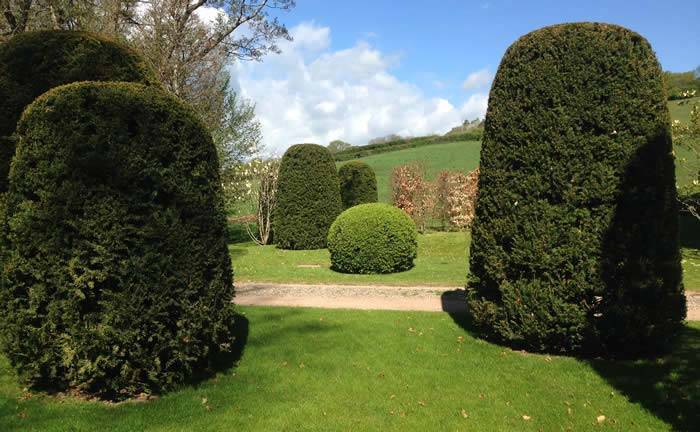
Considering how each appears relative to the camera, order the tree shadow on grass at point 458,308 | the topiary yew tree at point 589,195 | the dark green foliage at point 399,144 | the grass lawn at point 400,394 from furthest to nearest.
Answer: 1. the dark green foliage at point 399,144
2. the tree shadow on grass at point 458,308
3. the topiary yew tree at point 589,195
4. the grass lawn at point 400,394

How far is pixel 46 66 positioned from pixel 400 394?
5436 mm

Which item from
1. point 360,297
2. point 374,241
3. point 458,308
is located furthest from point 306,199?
point 458,308

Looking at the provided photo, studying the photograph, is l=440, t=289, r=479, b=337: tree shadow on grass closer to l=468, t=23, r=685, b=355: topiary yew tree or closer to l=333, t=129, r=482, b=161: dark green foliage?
l=468, t=23, r=685, b=355: topiary yew tree

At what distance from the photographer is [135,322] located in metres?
4.34

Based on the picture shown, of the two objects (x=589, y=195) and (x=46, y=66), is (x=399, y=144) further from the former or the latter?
(x=46, y=66)

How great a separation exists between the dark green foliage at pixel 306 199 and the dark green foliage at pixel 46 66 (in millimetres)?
12464

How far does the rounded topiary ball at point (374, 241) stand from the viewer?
11.9 meters

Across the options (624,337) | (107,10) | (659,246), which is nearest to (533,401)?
(624,337)

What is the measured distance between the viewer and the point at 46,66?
563cm

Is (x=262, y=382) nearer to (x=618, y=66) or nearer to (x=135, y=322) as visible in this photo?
(x=135, y=322)

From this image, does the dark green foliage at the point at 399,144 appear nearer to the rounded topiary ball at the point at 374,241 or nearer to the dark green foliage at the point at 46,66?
the rounded topiary ball at the point at 374,241

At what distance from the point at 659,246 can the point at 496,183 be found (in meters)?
1.85

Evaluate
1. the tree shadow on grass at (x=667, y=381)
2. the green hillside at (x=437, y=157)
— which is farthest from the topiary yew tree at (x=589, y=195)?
the green hillside at (x=437, y=157)

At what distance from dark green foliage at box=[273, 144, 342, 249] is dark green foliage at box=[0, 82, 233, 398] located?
13.5 m
